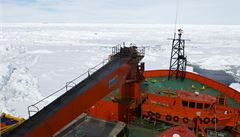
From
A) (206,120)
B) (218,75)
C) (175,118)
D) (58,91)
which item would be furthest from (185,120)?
(218,75)

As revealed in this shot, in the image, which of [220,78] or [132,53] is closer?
[132,53]

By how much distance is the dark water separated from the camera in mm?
28681

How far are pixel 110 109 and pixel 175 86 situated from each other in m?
9.28

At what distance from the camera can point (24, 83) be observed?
73.2 feet

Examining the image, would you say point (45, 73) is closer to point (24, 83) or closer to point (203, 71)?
point (24, 83)

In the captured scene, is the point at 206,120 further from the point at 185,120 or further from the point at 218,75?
the point at 218,75

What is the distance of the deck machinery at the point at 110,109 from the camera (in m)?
5.77

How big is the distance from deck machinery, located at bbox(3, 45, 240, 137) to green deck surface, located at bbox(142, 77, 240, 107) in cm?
44

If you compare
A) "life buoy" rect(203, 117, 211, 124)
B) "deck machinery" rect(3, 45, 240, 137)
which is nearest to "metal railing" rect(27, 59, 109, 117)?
"deck machinery" rect(3, 45, 240, 137)

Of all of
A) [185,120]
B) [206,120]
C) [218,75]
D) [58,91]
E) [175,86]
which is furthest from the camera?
[218,75]

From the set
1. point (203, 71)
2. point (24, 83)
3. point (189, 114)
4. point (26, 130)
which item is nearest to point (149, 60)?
point (203, 71)

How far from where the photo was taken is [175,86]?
1895 centimetres

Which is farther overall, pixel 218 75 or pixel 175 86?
pixel 218 75

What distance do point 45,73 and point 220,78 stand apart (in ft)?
79.9
